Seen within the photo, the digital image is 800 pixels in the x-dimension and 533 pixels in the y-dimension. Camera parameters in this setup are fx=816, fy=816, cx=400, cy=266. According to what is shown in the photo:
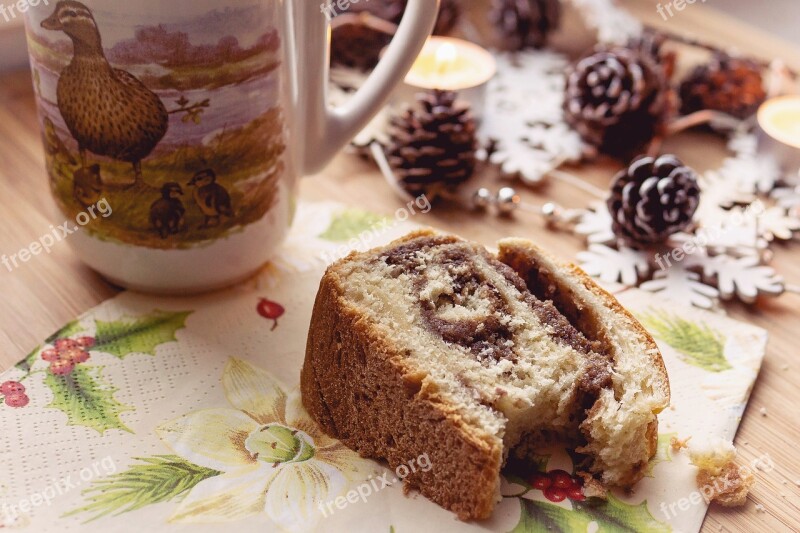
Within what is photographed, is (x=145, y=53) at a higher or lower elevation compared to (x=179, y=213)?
higher

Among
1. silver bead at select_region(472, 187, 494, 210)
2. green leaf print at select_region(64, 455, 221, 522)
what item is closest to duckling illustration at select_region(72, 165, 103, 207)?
green leaf print at select_region(64, 455, 221, 522)

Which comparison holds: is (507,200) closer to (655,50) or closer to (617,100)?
(617,100)

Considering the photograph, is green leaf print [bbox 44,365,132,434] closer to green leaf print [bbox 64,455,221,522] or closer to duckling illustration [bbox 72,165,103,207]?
green leaf print [bbox 64,455,221,522]

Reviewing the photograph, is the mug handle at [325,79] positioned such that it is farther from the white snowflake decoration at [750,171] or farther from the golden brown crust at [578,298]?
the white snowflake decoration at [750,171]

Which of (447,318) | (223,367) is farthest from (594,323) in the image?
(223,367)

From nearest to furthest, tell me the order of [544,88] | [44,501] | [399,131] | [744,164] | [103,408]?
[44,501] → [103,408] → [399,131] → [744,164] → [544,88]

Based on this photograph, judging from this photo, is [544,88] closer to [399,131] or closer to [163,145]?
[399,131]
